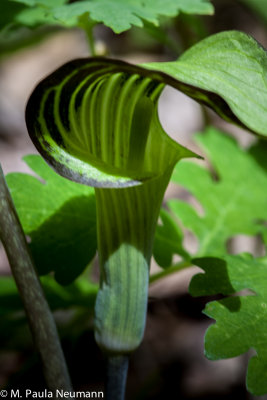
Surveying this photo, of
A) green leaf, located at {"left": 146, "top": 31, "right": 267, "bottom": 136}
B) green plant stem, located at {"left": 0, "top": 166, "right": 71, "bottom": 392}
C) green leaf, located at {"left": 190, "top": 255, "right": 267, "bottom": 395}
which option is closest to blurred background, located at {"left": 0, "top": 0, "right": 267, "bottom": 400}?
green leaf, located at {"left": 190, "top": 255, "right": 267, "bottom": 395}

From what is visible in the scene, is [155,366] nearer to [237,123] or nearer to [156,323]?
[156,323]

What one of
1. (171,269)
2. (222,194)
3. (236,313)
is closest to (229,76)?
(236,313)

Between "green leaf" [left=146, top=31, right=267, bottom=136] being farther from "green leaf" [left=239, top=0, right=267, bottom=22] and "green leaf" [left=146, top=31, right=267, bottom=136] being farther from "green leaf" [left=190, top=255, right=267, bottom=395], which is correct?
"green leaf" [left=239, top=0, right=267, bottom=22]

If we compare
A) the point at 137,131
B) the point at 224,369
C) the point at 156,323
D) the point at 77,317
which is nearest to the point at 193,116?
the point at 156,323

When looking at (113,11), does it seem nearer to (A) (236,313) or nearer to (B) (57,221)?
(B) (57,221)

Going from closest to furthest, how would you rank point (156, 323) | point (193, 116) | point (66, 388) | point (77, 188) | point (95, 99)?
point (95, 99), point (66, 388), point (77, 188), point (156, 323), point (193, 116)

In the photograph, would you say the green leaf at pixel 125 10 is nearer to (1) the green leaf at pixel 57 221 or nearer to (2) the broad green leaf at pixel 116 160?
(2) the broad green leaf at pixel 116 160
